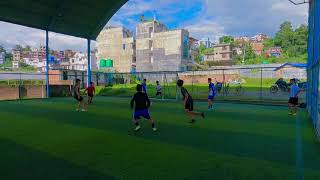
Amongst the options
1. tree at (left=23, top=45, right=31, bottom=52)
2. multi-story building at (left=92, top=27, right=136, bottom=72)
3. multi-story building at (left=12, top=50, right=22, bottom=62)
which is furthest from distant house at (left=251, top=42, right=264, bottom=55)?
tree at (left=23, top=45, right=31, bottom=52)

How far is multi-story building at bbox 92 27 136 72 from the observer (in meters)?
80.9

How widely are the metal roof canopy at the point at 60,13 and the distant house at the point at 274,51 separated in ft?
208

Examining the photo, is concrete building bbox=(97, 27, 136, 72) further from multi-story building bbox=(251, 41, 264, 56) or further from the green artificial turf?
the green artificial turf

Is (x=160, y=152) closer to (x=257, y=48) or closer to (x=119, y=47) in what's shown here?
(x=119, y=47)

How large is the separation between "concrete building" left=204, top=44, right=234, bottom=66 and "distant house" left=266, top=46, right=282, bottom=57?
420 inches

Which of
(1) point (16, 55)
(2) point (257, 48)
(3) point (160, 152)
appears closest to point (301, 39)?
(2) point (257, 48)

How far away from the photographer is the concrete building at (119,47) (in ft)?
266

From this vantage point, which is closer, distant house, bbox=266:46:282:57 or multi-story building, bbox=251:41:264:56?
distant house, bbox=266:46:282:57

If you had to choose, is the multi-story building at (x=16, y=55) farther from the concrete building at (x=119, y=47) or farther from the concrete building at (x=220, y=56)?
the concrete building at (x=220, y=56)

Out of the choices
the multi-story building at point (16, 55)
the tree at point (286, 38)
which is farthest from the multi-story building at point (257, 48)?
the multi-story building at point (16, 55)

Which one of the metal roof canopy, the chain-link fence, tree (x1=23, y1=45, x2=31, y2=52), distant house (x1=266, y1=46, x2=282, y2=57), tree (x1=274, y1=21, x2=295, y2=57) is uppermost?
tree (x1=23, y1=45, x2=31, y2=52)

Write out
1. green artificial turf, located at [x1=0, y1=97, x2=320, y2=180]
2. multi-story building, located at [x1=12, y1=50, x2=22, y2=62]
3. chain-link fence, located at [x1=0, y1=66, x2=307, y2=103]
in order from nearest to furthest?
green artificial turf, located at [x1=0, y1=97, x2=320, y2=180] → chain-link fence, located at [x1=0, y1=66, x2=307, y2=103] → multi-story building, located at [x1=12, y1=50, x2=22, y2=62]

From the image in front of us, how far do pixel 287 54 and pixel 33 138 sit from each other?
79.9 metres

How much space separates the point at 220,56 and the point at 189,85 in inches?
2259
